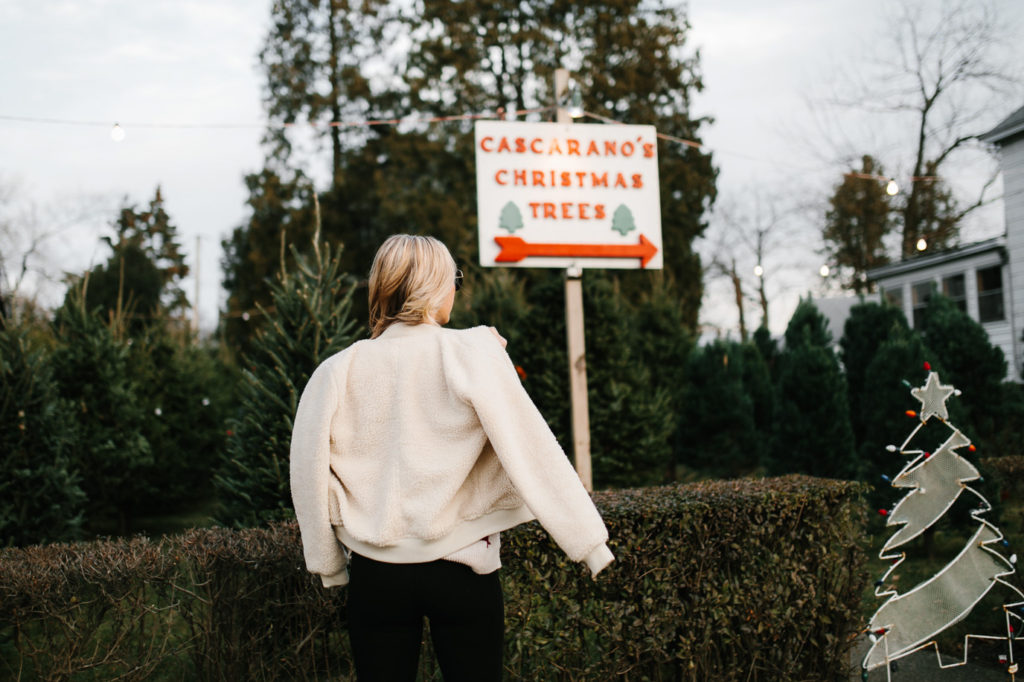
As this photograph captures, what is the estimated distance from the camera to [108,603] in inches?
116

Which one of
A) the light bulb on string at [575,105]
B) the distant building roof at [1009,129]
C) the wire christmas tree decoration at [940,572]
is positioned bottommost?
the wire christmas tree decoration at [940,572]

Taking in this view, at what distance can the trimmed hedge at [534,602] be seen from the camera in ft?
9.69

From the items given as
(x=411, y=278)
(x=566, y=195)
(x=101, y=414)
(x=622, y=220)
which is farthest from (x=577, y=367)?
(x=101, y=414)

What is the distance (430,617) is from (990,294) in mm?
22508

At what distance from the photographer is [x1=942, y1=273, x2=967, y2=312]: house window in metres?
21.2

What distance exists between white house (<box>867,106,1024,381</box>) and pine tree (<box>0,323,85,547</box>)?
15583 mm

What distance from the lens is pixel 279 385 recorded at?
505cm

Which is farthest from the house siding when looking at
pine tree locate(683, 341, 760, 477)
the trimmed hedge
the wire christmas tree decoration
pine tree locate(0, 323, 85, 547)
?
pine tree locate(0, 323, 85, 547)

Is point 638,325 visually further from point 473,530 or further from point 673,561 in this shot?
point 473,530

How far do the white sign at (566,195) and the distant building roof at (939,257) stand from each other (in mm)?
16118

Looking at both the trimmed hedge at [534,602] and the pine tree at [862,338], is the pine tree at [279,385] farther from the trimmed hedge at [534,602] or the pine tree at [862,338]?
the pine tree at [862,338]

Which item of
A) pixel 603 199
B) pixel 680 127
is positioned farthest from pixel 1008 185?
pixel 603 199

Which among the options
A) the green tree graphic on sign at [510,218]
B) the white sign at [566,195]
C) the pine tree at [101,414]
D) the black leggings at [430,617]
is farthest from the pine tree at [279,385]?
the pine tree at [101,414]

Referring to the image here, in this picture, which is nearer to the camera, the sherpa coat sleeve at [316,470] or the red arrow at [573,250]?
the sherpa coat sleeve at [316,470]
